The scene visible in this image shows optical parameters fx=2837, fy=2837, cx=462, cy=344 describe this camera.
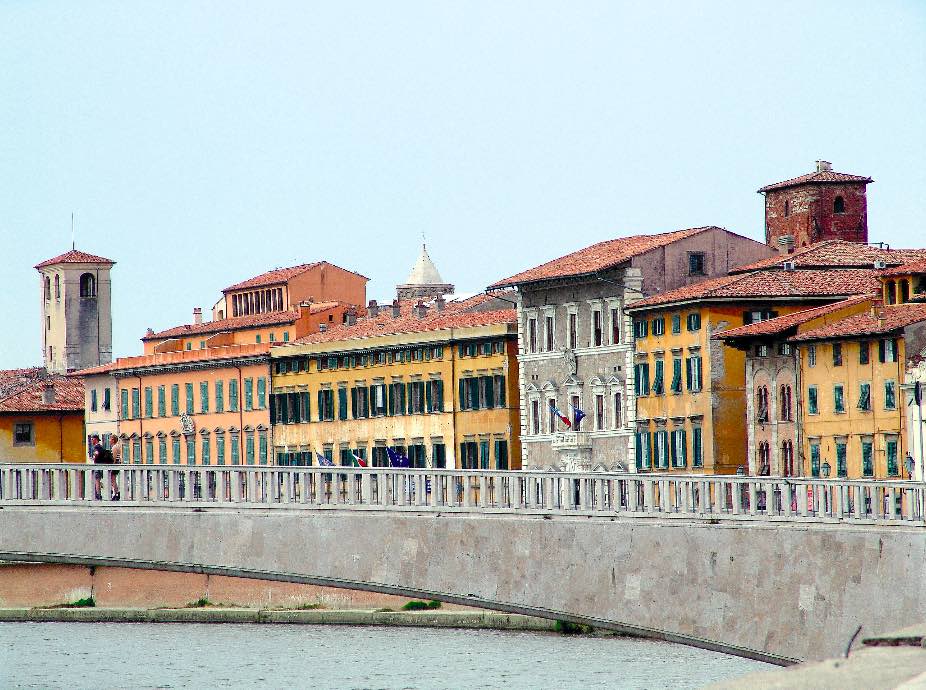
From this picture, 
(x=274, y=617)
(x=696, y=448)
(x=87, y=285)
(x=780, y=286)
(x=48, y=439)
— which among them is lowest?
(x=274, y=617)

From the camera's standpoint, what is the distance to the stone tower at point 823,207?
275 feet

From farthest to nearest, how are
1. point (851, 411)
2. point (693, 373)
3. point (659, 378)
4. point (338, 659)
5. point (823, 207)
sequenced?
point (823, 207) < point (659, 378) < point (693, 373) < point (851, 411) < point (338, 659)

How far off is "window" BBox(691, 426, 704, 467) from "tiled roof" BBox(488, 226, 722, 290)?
567cm

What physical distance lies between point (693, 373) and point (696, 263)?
5749mm

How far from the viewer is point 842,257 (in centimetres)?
7225

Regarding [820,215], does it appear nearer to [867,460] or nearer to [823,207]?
[823,207]

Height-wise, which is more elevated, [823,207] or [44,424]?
[823,207]

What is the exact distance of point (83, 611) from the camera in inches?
2808

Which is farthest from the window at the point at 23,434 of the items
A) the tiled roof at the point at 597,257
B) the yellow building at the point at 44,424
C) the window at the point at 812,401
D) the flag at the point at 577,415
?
the window at the point at 812,401

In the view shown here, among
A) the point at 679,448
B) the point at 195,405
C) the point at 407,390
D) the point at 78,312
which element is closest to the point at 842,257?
the point at 679,448

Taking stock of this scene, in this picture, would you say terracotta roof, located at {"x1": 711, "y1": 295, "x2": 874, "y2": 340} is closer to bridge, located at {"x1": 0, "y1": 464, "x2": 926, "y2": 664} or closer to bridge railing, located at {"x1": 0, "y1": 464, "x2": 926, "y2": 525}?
bridge railing, located at {"x1": 0, "y1": 464, "x2": 926, "y2": 525}

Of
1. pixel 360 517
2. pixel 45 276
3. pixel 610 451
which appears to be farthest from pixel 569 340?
pixel 45 276

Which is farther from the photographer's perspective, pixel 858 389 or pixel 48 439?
pixel 48 439

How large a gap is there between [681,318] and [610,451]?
→ 519 centimetres
